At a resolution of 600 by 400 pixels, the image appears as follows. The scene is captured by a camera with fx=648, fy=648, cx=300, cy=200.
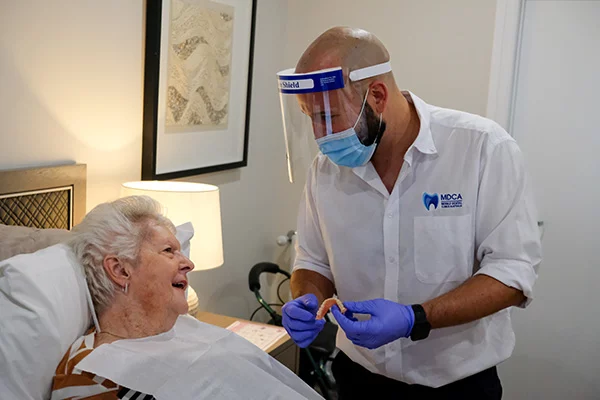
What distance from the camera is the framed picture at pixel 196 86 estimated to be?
2266mm

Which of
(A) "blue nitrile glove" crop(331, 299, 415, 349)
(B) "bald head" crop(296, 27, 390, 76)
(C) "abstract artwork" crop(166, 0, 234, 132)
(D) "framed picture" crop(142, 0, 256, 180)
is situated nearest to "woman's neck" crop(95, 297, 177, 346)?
Answer: (A) "blue nitrile glove" crop(331, 299, 415, 349)

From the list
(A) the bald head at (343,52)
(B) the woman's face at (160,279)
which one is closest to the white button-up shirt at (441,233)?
(A) the bald head at (343,52)

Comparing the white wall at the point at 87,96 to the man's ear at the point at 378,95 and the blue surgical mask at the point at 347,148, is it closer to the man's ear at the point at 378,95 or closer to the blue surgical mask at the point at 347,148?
the blue surgical mask at the point at 347,148

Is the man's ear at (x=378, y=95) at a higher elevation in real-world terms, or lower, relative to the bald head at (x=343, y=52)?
lower

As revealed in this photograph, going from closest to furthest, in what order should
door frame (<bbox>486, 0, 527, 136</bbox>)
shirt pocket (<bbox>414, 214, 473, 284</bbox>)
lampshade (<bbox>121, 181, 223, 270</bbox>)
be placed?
shirt pocket (<bbox>414, 214, 473, 284</bbox>)
lampshade (<bbox>121, 181, 223, 270</bbox>)
door frame (<bbox>486, 0, 527, 136</bbox>)

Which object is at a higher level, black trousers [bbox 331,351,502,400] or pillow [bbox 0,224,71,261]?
pillow [bbox 0,224,71,261]

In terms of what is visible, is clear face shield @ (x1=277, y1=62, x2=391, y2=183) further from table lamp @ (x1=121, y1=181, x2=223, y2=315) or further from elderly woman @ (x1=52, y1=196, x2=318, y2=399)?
table lamp @ (x1=121, y1=181, x2=223, y2=315)

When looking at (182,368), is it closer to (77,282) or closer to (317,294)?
(77,282)

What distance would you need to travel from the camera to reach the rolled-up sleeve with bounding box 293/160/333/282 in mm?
1839

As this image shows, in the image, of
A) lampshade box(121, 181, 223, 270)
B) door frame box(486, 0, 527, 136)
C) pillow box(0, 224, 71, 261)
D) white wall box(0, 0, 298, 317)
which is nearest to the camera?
pillow box(0, 224, 71, 261)

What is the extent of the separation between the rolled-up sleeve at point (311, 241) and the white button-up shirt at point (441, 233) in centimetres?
9

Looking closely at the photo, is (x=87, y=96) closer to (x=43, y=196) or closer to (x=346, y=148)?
(x=43, y=196)

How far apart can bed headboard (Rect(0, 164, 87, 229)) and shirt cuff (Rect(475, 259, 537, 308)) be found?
1193 millimetres

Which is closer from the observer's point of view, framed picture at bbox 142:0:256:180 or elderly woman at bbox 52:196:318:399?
elderly woman at bbox 52:196:318:399
